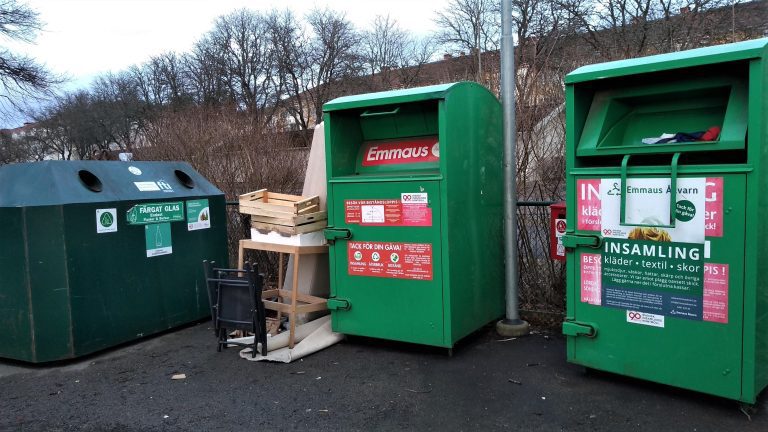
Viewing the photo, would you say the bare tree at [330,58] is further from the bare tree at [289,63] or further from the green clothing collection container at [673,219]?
the green clothing collection container at [673,219]

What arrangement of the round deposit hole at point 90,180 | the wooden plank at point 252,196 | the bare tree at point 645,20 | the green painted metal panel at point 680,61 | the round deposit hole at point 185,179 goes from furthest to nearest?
the bare tree at point 645,20 < the round deposit hole at point 185,179 < the wooden plank at point 252,196 < the round deposit hole at point 90,180 < the green painted metal panel at point 680,61

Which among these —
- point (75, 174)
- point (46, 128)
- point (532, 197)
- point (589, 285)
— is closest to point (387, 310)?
point (589, 285)

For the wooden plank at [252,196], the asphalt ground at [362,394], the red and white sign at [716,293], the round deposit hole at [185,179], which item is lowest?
the asphalt ground at [362,394]

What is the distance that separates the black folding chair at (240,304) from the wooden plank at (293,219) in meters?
0.49

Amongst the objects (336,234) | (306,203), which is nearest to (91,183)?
(306,203)

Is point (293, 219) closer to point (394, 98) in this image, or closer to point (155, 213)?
A: point (394, 98)

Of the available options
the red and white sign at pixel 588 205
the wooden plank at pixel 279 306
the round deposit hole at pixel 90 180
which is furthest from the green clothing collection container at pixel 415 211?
the round deposit hole at pixel 90 180

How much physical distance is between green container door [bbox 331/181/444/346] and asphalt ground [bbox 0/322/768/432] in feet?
0.84

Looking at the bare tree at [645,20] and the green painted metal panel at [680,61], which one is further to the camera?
the bare tree at [645,20]

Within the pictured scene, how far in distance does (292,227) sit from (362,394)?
149 cm

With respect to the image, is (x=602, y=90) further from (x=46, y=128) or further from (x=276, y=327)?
(x=46, y=128)

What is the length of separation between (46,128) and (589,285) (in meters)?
41.4

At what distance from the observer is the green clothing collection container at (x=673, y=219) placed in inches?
118

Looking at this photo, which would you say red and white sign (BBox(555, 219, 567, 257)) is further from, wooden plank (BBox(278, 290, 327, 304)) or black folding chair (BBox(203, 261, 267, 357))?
black folding chair (BBox(203, 261, 267, 357))
